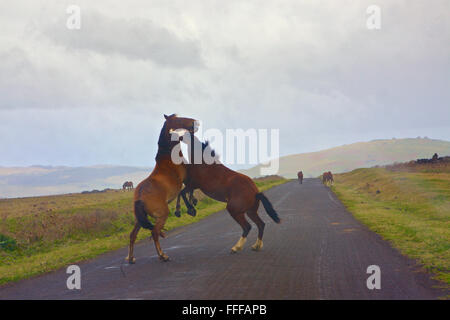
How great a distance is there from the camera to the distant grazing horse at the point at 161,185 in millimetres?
9477

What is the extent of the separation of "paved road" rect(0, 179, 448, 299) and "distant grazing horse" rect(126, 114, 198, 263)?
0.92 metres

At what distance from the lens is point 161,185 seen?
32.1 feet

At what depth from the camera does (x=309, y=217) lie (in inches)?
766

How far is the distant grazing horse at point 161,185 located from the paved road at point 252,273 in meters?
0.92

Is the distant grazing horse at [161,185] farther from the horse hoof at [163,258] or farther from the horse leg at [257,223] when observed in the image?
the horse leg at [257,223]

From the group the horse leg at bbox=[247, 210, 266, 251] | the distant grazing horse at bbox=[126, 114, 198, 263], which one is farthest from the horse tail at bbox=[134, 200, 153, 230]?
the horse leg at bbox=[247, 210, 266, 251]

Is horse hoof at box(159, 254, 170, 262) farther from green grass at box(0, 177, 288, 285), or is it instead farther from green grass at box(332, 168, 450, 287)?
green grass at box(332, 168, 450, 287)

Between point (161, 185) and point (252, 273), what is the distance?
289 centimetres

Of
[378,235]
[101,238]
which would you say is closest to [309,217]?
[378,235]

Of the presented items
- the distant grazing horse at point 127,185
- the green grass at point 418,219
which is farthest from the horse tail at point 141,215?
the distant grazing horse at point 127,185
